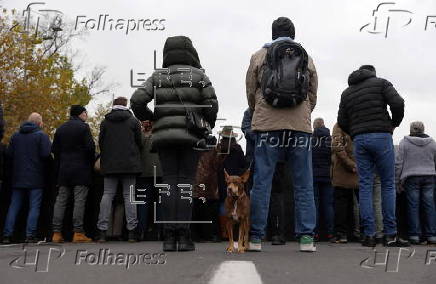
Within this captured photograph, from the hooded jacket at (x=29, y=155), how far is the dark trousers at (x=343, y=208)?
4319 millimetres

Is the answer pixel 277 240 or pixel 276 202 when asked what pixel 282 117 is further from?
pixel 277 240

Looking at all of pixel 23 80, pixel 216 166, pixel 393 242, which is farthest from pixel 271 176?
pixel 23 80

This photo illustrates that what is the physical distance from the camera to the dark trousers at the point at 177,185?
6434 millimetres

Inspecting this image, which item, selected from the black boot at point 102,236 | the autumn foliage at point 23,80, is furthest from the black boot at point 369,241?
the autumn foliage at point 23,80

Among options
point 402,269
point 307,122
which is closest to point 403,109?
point 307,122

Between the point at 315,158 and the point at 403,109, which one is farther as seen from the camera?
the point at 315,158

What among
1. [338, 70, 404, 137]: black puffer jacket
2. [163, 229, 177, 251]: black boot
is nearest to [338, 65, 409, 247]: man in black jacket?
[338, 70, 404, 137]: black puffer jacket

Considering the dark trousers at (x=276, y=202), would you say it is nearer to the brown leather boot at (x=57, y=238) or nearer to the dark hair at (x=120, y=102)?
the dark hair at (x=120, y=102)

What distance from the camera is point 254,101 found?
21.6 feet

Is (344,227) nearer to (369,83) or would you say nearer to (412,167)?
(412,167)

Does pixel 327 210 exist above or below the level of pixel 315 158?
below

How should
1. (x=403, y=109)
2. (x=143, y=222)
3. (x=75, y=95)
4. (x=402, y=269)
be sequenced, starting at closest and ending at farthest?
(x=402, y=269) < (x=403, y=109) < (x=143, y=222) < (x=75, y=95)

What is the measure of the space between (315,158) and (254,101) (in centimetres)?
347

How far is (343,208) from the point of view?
971cm
